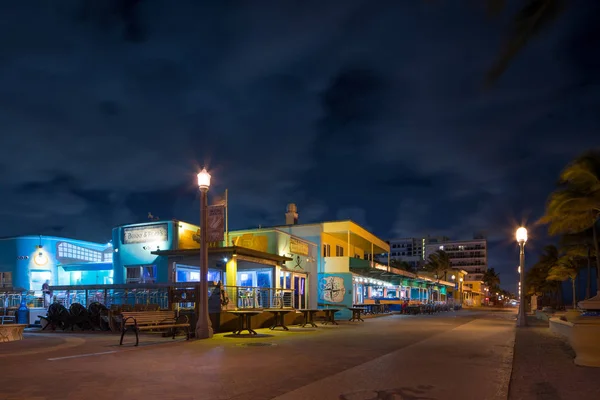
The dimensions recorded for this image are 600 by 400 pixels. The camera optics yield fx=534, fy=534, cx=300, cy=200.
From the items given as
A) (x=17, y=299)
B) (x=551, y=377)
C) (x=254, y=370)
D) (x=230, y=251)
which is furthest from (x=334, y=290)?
(x=551, y=377)

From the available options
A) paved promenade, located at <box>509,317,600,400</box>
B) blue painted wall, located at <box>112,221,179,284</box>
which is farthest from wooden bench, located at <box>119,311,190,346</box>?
blue painted wall, located at <box>112,221,179,284</box>

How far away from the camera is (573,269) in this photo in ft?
147

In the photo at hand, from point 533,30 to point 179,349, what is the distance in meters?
10.5

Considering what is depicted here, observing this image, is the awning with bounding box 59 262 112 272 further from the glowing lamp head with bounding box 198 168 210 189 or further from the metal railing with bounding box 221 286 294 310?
the glowing lamp head with bounding box 198 168 210 189

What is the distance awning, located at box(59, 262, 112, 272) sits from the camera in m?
27.9

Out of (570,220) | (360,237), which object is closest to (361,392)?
(570,220)

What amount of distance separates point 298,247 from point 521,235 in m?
11.3

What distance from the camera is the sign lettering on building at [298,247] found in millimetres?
28220

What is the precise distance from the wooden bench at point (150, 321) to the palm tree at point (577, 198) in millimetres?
14927

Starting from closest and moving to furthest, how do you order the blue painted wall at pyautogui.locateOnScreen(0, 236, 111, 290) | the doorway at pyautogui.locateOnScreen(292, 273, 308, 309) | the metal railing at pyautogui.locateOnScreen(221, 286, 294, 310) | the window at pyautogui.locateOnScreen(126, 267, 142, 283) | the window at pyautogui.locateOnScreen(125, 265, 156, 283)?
the metal railing at pyautogui.locateOnScreen(221, 286, 294, 310), the window at pyautogui.locateOnScreen(125, 265, 156, 283), the window at pyautogui.locateOnScreen(126, 267, 142, 283), the blue painted wall at pyautogui.locateOnScreen(0, 236, 111, 290), the doorway at pyautogui.locateOnScreen(292, 273, 308, 309)

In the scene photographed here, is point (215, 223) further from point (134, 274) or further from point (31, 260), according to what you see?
point (31, 260)

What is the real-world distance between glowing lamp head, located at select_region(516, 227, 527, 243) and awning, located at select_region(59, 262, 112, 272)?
65.8ft

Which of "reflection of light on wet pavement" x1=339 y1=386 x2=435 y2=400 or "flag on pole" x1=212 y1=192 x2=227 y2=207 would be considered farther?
"flag on pole" x1=212 y1=192 x2=227 y2=207

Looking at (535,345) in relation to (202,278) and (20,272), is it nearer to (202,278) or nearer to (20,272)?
(202,278)
